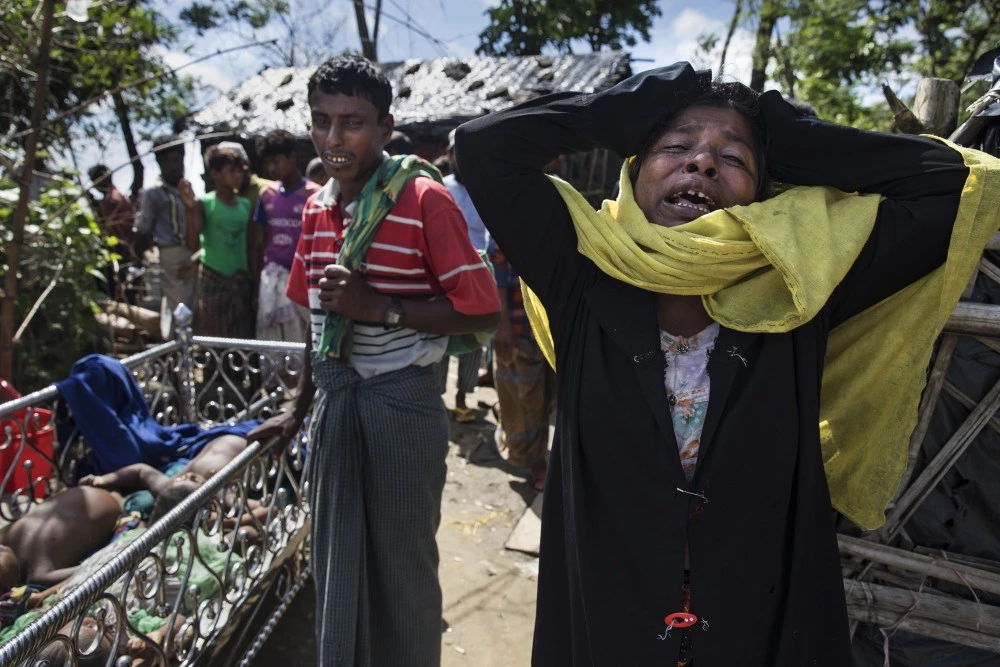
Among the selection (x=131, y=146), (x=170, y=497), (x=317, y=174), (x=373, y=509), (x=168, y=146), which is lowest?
(x=170, y=497)

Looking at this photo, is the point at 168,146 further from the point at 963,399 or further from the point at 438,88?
the point at 438,88

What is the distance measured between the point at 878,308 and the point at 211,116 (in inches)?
451

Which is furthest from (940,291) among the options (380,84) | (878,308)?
(380,84)

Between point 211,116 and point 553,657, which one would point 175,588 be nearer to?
point 553,657

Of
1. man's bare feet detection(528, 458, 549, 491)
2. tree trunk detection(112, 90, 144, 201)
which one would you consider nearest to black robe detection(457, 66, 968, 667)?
man's bare feet detection(528, 458, 549, 491)

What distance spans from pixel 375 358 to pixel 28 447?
210 cm

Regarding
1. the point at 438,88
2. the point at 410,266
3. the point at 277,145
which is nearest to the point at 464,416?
the point at 277,145

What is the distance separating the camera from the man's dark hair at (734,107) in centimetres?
152

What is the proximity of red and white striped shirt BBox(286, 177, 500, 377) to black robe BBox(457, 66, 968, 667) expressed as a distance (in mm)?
556

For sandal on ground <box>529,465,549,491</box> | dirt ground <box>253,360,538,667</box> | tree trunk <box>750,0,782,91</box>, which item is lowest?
dirt ground <box>253,360,538,667</box>

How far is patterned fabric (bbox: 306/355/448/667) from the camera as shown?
2.20 metres

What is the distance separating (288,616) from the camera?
3203 millimetres

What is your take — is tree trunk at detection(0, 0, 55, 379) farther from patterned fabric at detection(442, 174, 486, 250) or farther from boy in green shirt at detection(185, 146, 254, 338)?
patterned fabric at detection(442, 174, 486, 250)

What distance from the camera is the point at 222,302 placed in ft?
17.5
